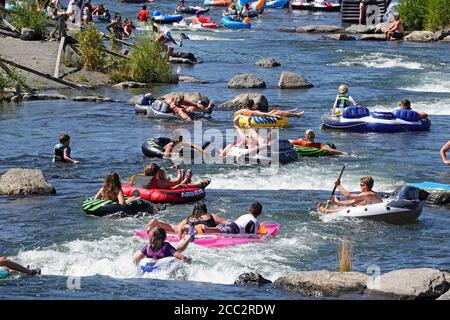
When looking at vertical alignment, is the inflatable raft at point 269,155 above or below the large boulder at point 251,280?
below

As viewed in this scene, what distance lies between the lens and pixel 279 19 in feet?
213

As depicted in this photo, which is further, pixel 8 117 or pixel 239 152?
pixel 8 117

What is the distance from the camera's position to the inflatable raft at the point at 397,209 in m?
21.5

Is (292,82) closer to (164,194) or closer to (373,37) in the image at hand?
(373,37)

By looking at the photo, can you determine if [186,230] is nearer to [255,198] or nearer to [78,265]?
[78,265]

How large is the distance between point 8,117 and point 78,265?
15.0 meters

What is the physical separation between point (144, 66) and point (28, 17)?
209 inches

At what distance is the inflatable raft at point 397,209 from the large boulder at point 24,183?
22.2 feet

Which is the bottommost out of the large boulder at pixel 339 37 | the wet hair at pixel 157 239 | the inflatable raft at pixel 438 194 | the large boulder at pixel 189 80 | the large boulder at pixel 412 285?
the large boulder at pixel 339 37

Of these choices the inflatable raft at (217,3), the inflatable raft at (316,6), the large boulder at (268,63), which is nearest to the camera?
the large boulder at (268,63)

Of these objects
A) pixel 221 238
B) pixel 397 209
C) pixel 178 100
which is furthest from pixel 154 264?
pixel 178 100

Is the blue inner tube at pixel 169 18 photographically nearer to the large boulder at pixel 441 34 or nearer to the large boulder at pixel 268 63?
the large boulder at pixel 441 34

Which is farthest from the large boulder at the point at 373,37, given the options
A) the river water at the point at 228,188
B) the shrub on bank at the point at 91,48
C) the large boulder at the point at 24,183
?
the large boulder at the point at 24,183
